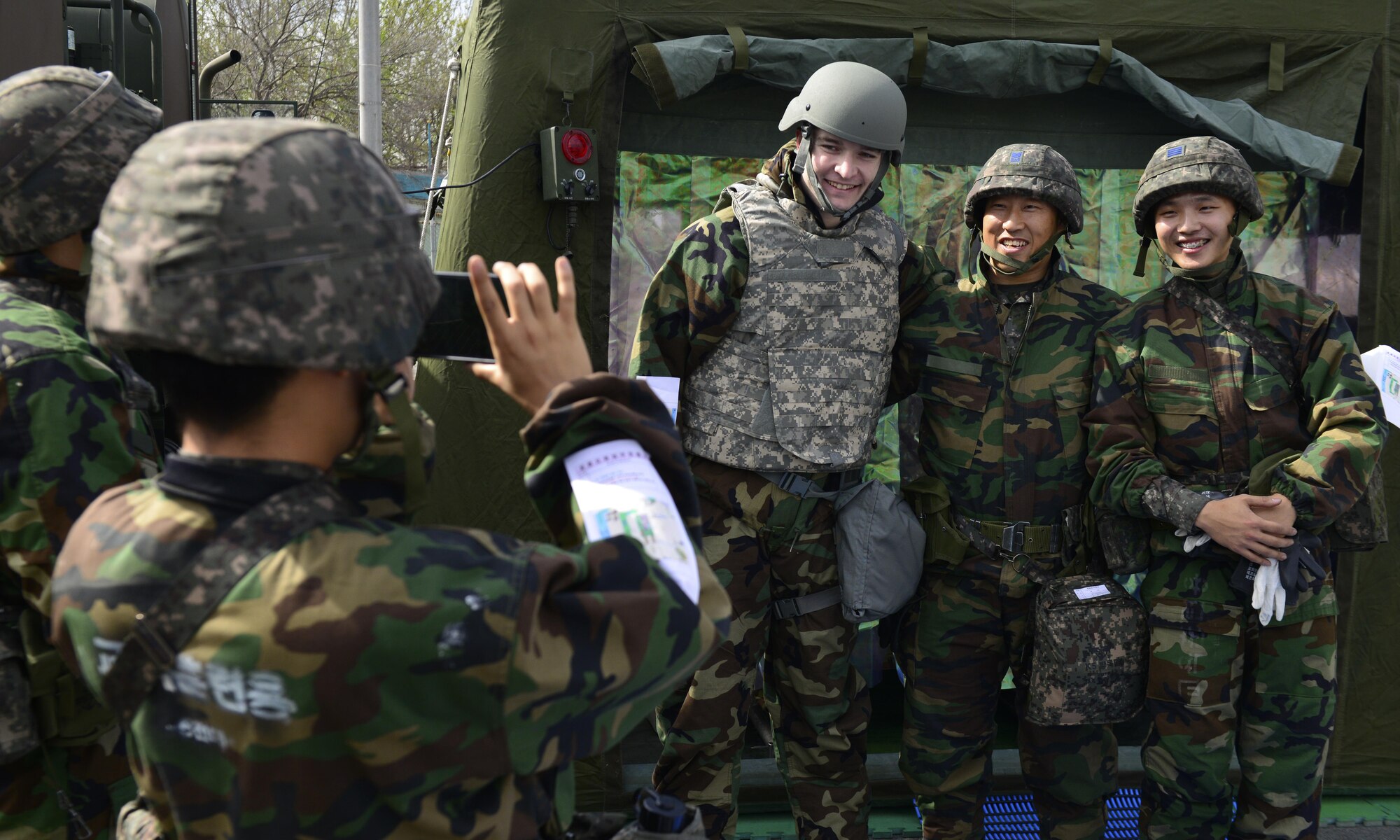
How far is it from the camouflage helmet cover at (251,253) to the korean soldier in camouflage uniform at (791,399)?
1.87 meters

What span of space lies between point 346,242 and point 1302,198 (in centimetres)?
370

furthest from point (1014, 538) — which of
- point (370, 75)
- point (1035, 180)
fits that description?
point (370, 75)

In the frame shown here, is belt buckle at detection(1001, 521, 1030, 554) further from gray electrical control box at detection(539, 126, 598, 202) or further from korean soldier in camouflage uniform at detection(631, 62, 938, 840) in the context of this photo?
gray electrical control box at detection(539, 126, 598, 202)

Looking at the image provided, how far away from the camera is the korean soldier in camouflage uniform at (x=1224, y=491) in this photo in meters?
2.85

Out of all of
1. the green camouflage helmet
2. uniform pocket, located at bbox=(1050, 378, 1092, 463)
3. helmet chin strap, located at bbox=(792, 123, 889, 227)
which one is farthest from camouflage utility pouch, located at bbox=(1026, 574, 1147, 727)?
the green camouflage helmet

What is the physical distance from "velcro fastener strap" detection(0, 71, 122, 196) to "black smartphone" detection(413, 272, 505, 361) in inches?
38.0

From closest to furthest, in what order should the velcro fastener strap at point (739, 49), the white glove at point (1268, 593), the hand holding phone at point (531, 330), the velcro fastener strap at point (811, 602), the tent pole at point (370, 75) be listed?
the hand holding phone at point (531, 330), the white glove at point (1268, 593), the velcro fastener strap at point (811, 602), the velcro fastener strap at point (739, 49), the tent pole at point (370, 75)

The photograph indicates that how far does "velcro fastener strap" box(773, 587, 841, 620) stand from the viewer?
3123 mm

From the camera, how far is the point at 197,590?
106cm

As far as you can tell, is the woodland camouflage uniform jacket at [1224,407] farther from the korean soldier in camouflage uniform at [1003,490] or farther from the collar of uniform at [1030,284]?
the collar of uniform at [1030,284]

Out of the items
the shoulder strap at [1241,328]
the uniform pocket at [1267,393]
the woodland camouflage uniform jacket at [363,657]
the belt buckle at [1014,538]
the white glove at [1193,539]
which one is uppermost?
Result: the shoulder strap at [1241,328]

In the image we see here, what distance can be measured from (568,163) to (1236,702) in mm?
2326

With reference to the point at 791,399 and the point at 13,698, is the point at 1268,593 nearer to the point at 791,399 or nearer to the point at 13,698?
the point at 791,399

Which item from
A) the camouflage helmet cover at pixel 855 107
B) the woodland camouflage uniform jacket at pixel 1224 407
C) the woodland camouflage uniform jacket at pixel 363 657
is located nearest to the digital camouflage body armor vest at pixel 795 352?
the camouflage helmet cover at pixel 855 107
